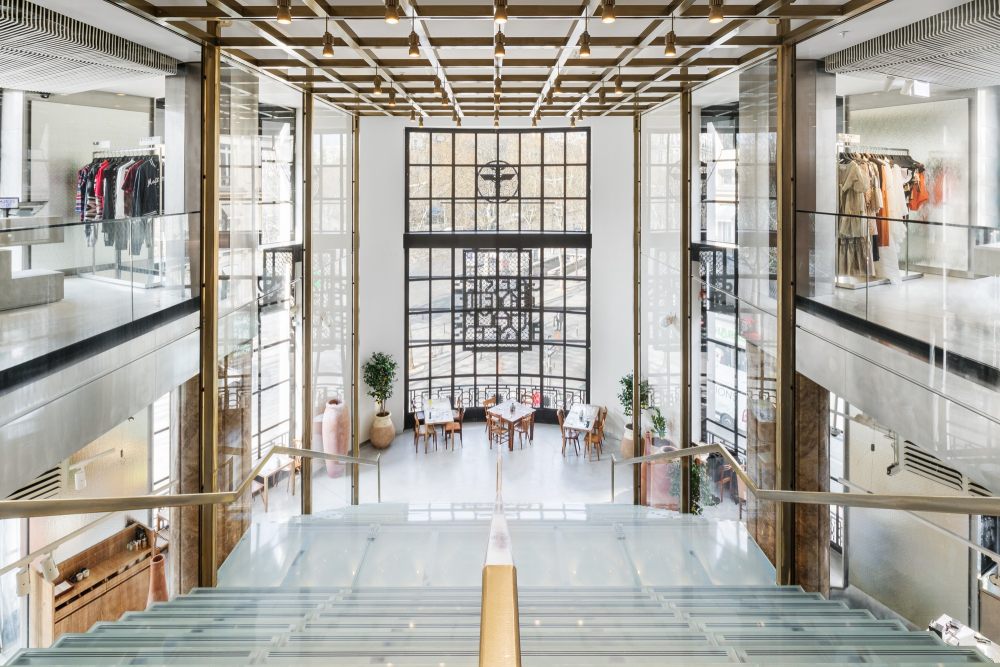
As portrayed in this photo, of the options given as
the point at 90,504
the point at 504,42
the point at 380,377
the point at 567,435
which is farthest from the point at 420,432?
the point at 90,504

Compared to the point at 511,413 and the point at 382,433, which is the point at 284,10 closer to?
the point at 382,433

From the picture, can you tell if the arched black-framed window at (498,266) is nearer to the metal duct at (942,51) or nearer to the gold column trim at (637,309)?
the gold column trim at (637,309)

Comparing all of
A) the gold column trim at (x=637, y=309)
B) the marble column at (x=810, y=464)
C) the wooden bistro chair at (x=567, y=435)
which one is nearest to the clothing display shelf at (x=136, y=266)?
the marble column at (x=810, y=464)

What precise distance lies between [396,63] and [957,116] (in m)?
5.55

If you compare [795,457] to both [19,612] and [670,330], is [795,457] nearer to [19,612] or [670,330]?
[670,330]

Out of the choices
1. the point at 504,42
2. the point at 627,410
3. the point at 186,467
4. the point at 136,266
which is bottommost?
the point at 627,410

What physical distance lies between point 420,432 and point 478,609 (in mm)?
10183

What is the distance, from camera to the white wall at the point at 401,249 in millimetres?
13672

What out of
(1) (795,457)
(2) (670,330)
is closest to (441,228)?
(2) (670,330)

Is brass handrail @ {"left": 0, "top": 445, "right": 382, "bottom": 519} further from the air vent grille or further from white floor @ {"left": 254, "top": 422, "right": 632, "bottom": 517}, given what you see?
white floor @ {"left": 254, "top": 422, "right": 632, "bottom": 517}

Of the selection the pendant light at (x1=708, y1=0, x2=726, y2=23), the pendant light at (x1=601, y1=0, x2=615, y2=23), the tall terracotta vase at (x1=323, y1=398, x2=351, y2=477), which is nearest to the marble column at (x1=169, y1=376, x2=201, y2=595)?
the tall terracotta vase at (x1=323, y1=398, x2=351, y2=477)

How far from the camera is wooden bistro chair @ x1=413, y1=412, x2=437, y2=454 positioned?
13237 mm

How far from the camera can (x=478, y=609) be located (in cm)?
383

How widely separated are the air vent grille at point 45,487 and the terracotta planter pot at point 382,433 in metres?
7.41
